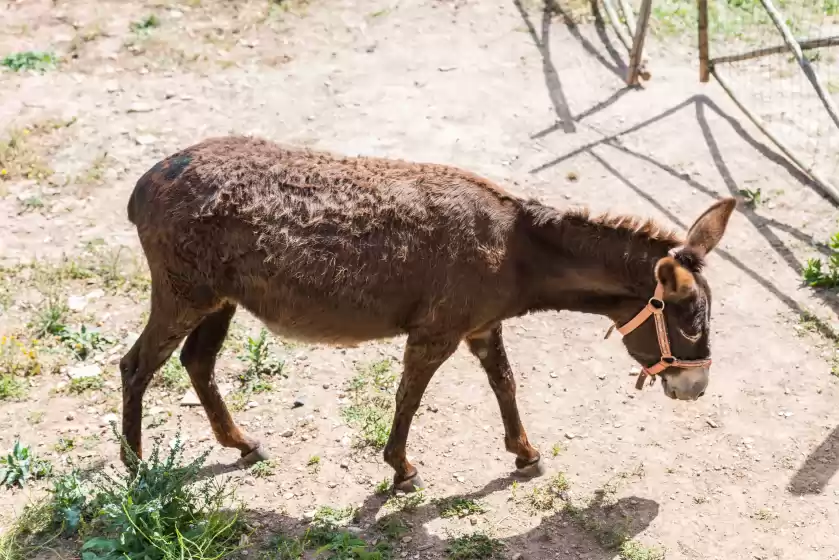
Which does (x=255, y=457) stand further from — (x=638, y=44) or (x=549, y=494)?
(x=638, y=44)

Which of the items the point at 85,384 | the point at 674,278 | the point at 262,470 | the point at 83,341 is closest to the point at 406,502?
the point at 262,470

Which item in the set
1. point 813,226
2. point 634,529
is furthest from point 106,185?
point 813,226

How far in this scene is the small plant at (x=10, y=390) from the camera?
5.75 m

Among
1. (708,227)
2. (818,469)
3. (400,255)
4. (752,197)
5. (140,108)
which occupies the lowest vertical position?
(818,469)

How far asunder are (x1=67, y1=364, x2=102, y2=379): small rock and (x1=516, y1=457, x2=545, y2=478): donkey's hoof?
10.5 feet

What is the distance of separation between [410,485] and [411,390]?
2.26 feet

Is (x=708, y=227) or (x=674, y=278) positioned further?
(x=708, y=227)

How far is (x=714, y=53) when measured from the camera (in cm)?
990

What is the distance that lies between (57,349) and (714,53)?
8120mm

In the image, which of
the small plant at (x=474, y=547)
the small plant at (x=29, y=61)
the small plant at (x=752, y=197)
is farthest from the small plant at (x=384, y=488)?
the small plant at (x=29, y=61)

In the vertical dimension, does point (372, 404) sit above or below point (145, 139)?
below

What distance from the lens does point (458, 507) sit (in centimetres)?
498

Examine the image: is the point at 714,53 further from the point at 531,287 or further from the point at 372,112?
the point at 531,287

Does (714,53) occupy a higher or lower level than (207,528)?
higher
